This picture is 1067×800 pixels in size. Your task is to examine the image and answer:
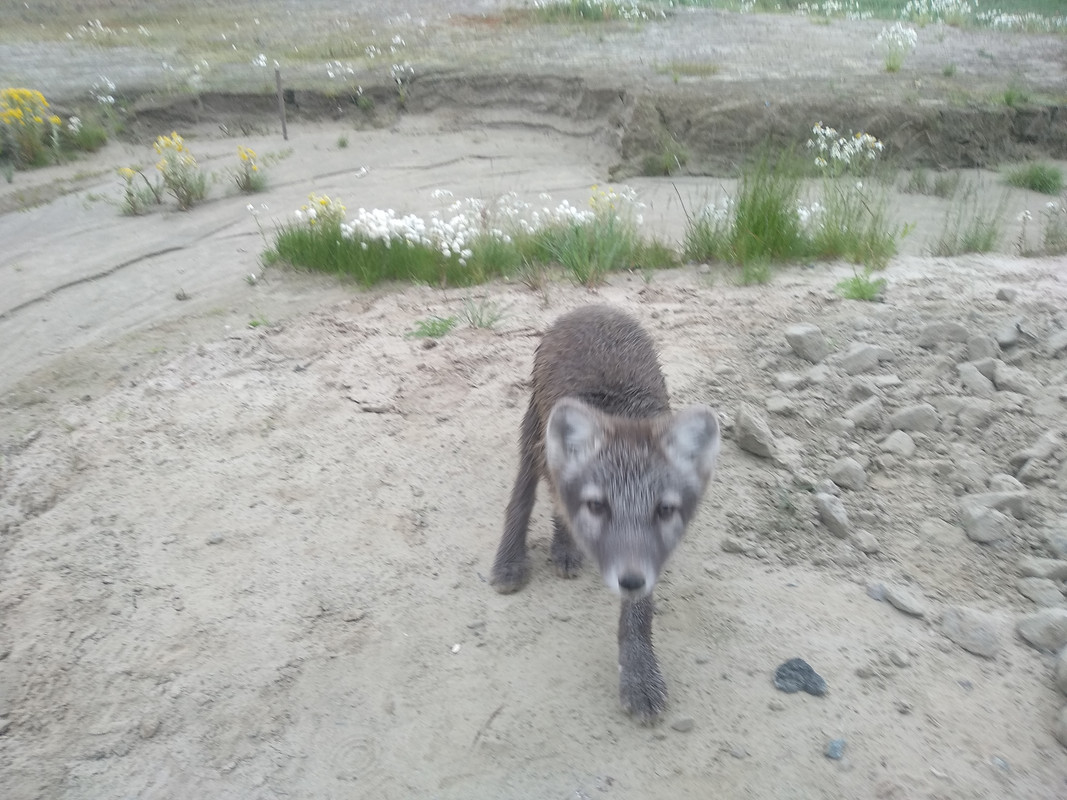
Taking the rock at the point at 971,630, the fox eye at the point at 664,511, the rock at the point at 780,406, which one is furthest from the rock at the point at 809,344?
the fox eye at the point at 664,511

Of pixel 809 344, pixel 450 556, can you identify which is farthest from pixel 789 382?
pixel 450 556

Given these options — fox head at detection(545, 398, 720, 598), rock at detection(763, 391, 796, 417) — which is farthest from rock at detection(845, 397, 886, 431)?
fox head at detection(545, 398, 720, 598)

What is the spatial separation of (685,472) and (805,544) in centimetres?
104

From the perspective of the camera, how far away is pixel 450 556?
3.65 meters

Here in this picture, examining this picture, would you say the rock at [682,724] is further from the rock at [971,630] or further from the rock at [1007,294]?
the rock at [1007,294]

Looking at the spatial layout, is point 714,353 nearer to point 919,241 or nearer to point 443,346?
point 443,346

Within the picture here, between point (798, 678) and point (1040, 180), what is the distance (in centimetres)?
841

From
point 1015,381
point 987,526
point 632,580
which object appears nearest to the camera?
point 632,580

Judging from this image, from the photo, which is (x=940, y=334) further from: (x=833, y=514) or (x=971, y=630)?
(x=971, y=630)

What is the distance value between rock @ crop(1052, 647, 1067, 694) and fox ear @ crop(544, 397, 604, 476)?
1.79 metres

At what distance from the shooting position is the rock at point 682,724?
9.18 feet

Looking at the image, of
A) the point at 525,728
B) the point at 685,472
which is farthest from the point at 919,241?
the point at 525,728

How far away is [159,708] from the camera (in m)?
2.92

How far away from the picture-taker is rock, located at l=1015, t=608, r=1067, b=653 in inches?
117
